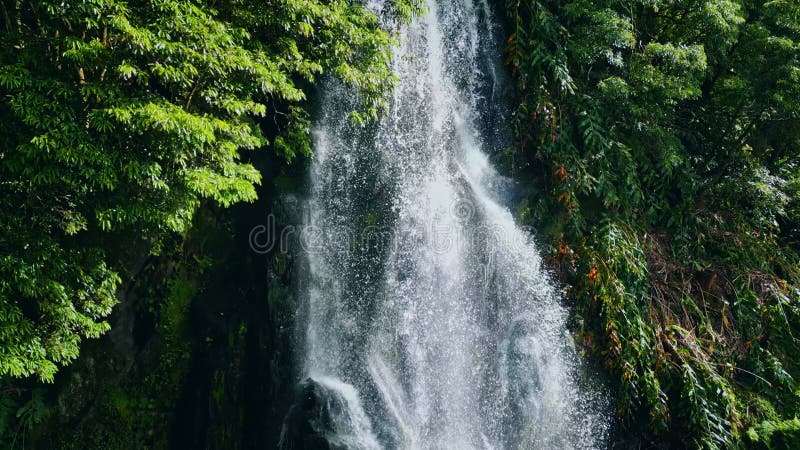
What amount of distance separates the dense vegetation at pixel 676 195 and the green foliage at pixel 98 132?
4.19 meters

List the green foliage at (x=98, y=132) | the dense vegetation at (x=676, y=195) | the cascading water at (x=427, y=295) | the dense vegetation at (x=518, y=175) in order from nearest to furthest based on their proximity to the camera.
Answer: the green foliage at (x=98, y=132) → the dense vegetation at (x=518, y=175) → the cascading water at (x=427, y=295) → the dense vegetation at (x=676, y=195)

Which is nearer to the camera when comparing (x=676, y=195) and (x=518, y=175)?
(x=518, y=175)

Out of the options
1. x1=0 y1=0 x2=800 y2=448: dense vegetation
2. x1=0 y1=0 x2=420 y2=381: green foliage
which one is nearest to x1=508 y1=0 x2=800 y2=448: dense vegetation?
x1=0 y1=0 x2=800 y2=448: dense vegetation

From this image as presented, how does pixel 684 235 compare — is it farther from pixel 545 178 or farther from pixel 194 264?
pixel 194 264

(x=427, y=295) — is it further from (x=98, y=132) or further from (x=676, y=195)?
(x=676, y=195)

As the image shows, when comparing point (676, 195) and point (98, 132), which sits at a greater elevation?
point (676, 195)

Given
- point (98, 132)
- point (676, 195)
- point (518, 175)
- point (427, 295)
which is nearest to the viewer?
point (98, 132)

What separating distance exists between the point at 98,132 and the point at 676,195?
8516 millimetres

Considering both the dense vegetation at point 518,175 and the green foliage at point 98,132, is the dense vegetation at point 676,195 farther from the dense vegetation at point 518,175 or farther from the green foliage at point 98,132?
the green foliage at point 98,132

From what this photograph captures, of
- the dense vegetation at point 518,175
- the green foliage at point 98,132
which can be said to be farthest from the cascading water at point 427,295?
the green foliage at point 98,132

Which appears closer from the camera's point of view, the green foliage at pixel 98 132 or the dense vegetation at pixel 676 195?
the green foliage at pixel 98 132

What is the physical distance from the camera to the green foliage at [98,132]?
410cm

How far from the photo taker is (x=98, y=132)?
441 cm

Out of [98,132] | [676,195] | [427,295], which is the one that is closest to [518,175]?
[427,295]
